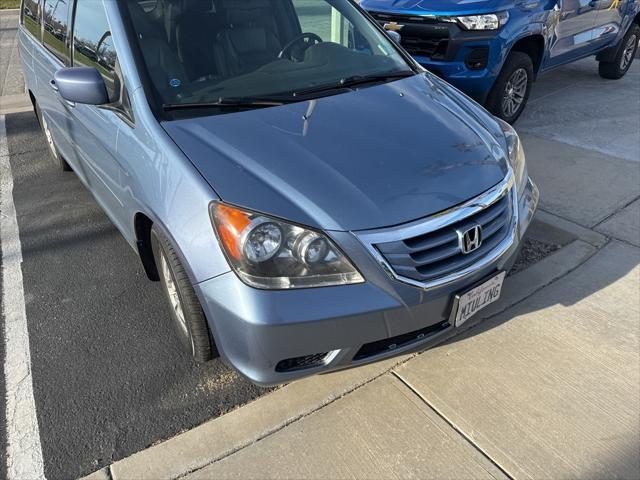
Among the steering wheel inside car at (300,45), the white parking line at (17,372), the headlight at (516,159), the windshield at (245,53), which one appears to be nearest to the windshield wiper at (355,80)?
the windshield at (245,53)

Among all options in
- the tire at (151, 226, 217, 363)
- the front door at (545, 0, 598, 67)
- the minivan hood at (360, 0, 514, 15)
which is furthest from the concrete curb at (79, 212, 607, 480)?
the front door at (545, 0, 598, 67)

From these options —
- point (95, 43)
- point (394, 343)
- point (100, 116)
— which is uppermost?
point (95, 43)

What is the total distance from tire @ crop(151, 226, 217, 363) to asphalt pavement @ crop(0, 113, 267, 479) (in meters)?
0.24

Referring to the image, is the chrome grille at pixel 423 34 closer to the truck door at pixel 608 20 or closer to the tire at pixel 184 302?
the truck door at pixel 608 20

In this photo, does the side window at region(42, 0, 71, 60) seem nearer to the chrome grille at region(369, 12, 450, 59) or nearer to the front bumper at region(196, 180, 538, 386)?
the front bumper at region(196, 180, 538, 386)

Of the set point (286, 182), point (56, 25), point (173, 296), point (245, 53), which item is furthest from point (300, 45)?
point (56, 25)

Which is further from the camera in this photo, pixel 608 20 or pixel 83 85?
pixel 608 20

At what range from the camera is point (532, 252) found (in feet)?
11.1

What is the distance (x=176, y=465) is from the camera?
209 centimetres

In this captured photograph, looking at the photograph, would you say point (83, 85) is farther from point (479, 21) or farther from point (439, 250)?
point (479, 21)

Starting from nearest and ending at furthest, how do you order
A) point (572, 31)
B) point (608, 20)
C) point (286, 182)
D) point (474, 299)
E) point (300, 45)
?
point (286, 182), point (474, 299), point (300, 45), point (572, 31), point (608, 20)

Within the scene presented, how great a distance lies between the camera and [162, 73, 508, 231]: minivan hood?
6.48 feet

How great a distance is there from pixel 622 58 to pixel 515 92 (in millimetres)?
2709

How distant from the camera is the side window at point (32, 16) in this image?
407cm
